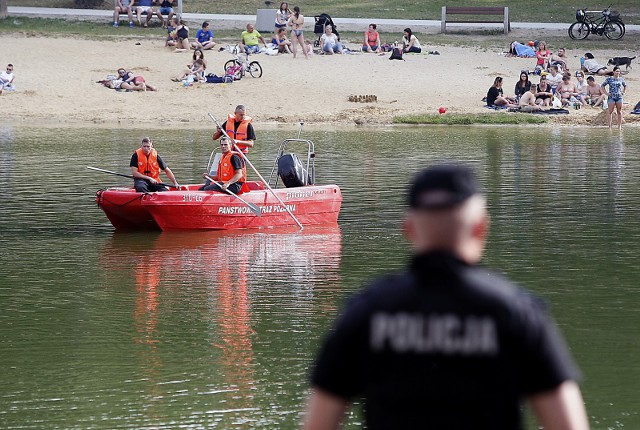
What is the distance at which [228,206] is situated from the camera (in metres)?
15.4

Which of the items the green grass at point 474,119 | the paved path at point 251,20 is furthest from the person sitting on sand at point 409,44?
the green grass at point 474,119

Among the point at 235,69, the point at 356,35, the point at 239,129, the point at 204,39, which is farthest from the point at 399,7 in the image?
the point at 239,129

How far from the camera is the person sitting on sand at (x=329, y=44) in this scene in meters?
36.1

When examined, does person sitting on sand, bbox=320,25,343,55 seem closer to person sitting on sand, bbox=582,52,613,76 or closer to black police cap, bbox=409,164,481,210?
person sitting on sand, bbox=582,52,613,76

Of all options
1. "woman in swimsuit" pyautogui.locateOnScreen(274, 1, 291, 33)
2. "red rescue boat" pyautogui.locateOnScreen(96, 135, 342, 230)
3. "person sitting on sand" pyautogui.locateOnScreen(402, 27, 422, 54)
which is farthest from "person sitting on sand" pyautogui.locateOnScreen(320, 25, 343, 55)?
"red rescue boat" pyautogui.locateOnScreen(96, 135, 342, 230)

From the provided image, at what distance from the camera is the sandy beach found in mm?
30922

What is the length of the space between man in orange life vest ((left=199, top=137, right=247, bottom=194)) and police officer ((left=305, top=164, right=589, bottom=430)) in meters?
12.4

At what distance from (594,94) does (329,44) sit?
8374 mm

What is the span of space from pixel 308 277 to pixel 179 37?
2462 cm

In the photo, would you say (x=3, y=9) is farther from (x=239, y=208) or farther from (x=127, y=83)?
(x=239, y=208)

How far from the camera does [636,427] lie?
7371 millimetres

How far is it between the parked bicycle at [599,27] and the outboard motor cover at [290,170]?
83.0ft

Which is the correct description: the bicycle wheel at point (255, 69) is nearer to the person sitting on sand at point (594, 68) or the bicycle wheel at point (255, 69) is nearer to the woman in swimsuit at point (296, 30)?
the woman in swimsuit at point (296, 30)

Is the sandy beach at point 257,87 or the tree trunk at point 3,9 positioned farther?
the tree trunk at point 3,9
